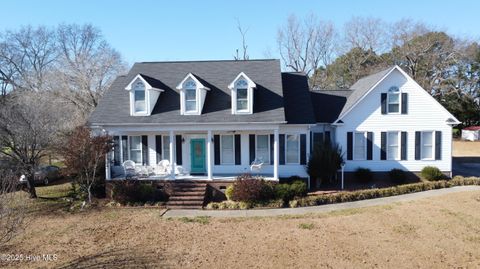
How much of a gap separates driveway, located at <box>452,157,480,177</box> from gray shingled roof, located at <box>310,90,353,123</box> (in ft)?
30.6

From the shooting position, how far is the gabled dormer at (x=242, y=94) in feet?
59.5

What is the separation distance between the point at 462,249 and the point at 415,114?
12126mm

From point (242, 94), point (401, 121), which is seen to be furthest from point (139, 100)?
point (401, 121)

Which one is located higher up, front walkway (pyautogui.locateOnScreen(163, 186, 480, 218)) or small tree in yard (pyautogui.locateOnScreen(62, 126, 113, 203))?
small tree in yard (pyautogui.locateOnScreen(62, 126, 113, 203))

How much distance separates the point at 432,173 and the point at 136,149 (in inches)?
712

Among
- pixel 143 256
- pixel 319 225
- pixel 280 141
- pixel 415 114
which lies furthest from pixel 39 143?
pixel 415 114

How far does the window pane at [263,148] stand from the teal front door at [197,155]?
3404 mm

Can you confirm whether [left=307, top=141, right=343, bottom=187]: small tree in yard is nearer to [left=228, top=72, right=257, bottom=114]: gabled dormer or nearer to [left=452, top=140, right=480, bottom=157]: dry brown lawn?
[left=228, top=72, right=257, bottom=114]: gabled dormer

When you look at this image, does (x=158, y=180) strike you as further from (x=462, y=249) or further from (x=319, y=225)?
(x=462, y=249)

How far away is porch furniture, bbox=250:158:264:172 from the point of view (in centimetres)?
1805

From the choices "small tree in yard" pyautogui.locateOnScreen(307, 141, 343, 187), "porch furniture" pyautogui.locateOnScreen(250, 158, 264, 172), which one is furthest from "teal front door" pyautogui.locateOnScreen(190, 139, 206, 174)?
"small tree in yard" pyautogui.locateOnScreen(307, 141, 343, 187)

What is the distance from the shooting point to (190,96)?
1875cm

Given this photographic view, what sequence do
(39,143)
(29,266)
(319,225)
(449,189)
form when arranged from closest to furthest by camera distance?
(29,266)
(319,225)
(39,143)
(449,189)

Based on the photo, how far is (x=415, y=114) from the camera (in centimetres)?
2012
